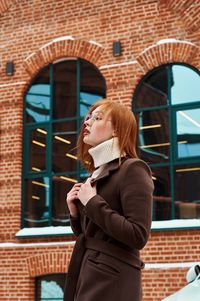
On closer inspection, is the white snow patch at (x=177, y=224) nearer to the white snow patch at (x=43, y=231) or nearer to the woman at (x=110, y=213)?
the white snow patch at (x=43, y=231)

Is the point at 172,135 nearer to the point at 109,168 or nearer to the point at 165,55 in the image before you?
the point at 165,55

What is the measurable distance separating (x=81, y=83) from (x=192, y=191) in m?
3.05

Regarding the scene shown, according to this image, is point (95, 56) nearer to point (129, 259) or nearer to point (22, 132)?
point (22, 132)

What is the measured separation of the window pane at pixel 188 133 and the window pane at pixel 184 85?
244 mm

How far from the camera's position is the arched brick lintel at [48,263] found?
10.1 metres

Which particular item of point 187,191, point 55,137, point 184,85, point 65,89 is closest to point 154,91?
point 184,85

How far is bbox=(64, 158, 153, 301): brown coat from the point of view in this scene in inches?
89.5

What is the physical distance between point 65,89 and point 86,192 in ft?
28.5

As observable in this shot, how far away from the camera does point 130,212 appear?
2303 millimetres

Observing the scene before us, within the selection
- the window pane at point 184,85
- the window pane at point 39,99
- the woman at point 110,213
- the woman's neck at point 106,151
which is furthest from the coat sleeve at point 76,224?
the window pane at point 39,99

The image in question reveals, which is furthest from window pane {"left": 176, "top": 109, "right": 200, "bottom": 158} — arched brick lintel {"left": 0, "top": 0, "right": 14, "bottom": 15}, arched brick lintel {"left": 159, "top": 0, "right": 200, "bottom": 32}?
arched brick lintel {"left": 0, "top": 0, "right": 14, "bottom": 15}

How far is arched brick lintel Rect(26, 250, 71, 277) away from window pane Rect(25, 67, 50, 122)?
2.60 metres

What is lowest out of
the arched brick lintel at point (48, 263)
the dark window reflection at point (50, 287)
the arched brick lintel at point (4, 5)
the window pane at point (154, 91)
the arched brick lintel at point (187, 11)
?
the dark window reflection at point (50, 287)

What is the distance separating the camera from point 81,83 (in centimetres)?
1087
